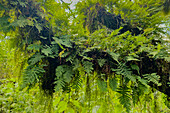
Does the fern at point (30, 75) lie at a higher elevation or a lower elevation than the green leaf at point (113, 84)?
A: higher

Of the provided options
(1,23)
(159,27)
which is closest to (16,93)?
(1,23)

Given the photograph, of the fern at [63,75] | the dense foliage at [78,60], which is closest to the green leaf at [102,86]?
the dense foliage at [78,60]

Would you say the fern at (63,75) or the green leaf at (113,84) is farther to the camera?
the green leaf at (113,84)

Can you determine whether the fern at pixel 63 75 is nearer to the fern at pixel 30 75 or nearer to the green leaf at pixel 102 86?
the fern at pixel 30 75

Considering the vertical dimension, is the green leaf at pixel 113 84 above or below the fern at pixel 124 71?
below

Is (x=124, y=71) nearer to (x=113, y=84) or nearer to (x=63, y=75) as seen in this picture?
(x=113, y=84)

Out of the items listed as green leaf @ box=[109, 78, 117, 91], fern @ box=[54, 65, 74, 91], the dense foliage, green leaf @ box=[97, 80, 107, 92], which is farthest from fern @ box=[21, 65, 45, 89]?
green leaf @ box=[109, 78, 117, 91]

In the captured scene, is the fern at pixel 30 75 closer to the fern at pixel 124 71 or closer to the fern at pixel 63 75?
the fern at pixel 63 75

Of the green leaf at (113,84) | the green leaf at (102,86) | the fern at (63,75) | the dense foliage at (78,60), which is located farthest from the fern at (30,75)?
the green leaf at (113,84)

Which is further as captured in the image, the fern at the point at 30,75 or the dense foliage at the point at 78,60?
the dense foliage at the point at 78,60

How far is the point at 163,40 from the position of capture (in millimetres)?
1780

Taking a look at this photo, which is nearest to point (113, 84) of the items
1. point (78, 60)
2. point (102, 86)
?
point (102, 86)

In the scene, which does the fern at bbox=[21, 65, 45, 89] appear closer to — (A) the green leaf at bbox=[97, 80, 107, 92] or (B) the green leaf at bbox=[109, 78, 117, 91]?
(A) the green leaf at bbox=[97, 80, 107, 92]

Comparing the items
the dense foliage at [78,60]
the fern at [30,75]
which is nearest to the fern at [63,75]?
the dense foliage at [78,60]
